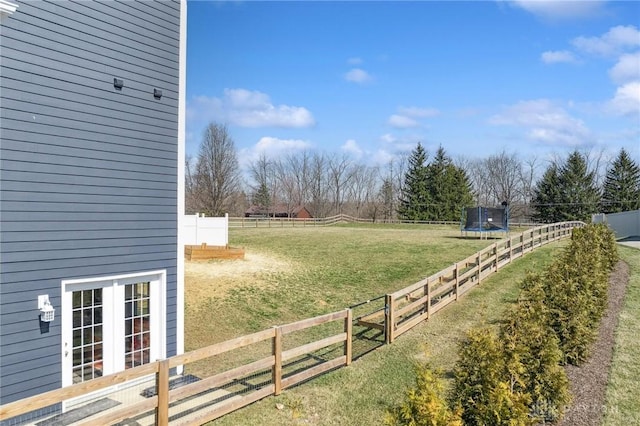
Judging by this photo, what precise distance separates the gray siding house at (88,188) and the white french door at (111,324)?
2 cm

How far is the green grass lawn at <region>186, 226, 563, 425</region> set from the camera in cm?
640

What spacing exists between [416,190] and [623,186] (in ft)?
60.6

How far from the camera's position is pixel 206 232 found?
57.4 feet

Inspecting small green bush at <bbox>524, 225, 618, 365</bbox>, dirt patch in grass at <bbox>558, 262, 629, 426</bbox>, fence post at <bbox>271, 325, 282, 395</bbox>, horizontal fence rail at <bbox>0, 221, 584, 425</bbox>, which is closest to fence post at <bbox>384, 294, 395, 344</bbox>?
horizontal fence rail at <bbox>0, 221, 584, 425</bbox>

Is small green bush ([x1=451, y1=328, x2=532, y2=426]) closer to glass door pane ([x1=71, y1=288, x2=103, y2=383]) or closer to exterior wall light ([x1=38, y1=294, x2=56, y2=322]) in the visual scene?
glass door pane ([x1=71, y1=288, x2=103, y2=383])

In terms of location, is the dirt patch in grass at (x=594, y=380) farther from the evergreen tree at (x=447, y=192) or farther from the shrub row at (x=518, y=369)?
the evergreen tree at (x=447, y=192)

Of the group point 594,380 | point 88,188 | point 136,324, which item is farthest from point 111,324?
point 594,380

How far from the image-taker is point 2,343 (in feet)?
19.7

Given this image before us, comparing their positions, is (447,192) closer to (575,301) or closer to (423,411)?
(575,301)

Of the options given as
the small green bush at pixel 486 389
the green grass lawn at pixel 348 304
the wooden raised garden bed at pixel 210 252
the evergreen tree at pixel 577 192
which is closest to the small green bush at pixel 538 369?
the small green bush at pixel 486 389

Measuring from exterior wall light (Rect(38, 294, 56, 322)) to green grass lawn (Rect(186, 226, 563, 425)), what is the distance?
279cm

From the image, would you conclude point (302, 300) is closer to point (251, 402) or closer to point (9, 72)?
point (251, 402)

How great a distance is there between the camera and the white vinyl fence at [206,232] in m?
17.3

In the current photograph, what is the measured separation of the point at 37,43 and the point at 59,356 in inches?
173
